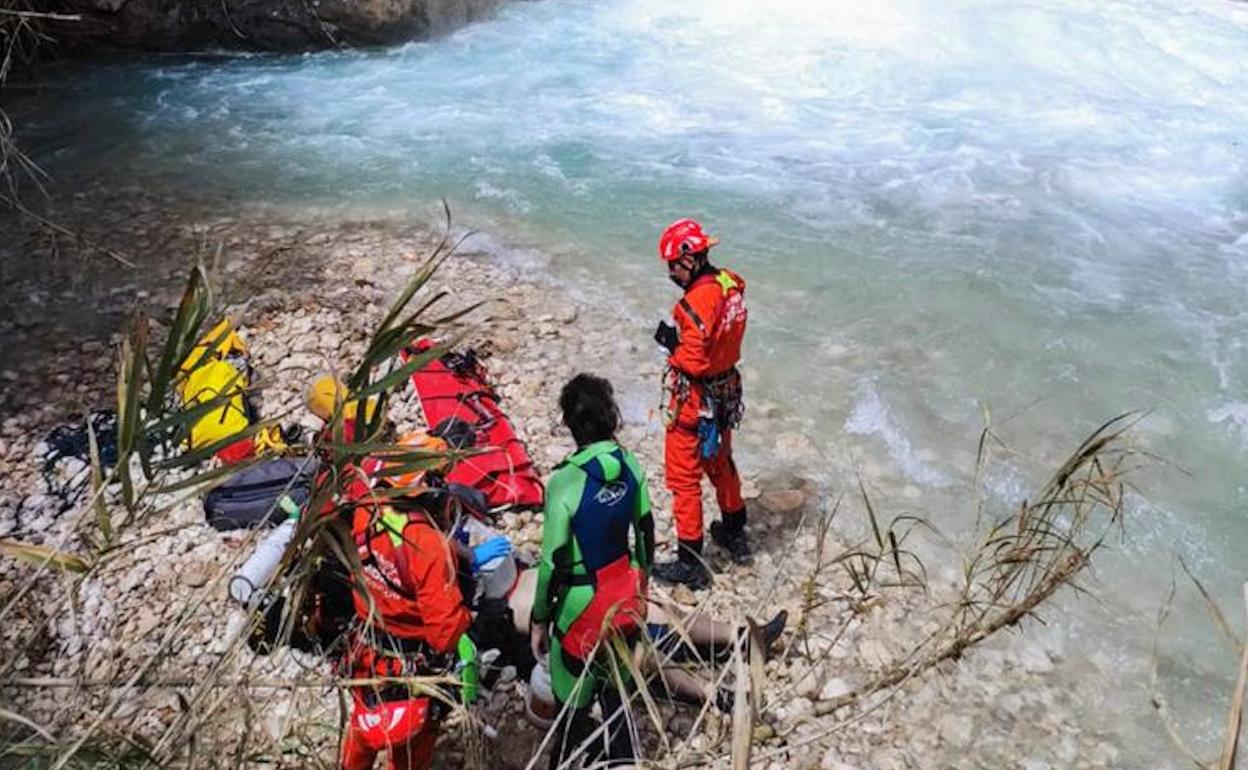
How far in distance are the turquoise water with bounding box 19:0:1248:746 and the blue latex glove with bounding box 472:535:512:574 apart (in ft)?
8.69

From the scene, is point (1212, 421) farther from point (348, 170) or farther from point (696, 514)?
point (348, 170)

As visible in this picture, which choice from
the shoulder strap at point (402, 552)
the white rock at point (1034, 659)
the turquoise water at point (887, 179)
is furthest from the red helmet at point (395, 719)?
the turquoise water at point (887, 179)

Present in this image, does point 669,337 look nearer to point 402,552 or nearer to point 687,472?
point 687,472

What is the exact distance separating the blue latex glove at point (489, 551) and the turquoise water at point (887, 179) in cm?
265

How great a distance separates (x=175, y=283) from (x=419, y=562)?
17.0 feet

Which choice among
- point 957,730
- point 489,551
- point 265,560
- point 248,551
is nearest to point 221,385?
point 248,551

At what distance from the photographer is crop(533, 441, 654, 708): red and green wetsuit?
3.12 metres

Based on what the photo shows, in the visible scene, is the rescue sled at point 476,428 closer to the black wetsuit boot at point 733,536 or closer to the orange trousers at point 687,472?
the orange trousers at point 687,472

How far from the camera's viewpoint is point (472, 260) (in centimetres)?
778

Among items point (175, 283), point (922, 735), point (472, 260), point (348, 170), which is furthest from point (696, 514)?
point (348, 170)

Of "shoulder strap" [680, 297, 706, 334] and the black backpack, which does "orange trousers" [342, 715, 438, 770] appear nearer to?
the black backpack

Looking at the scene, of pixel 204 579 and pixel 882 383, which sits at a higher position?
pixel 882 383

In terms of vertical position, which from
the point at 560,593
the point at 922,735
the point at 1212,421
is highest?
the point at 560,593

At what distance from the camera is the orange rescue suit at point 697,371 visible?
14.0 feet
